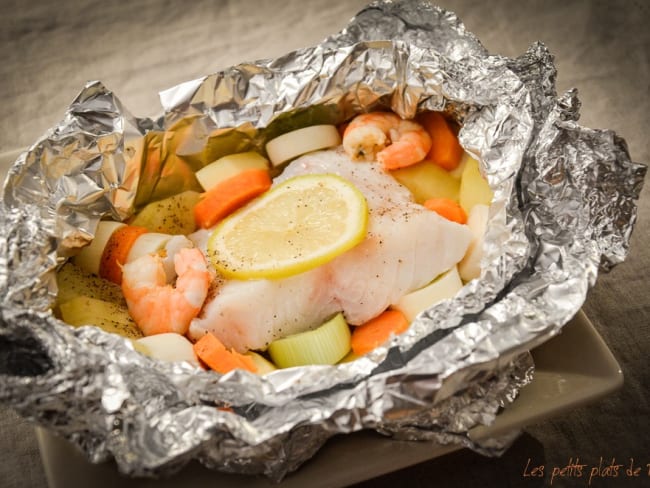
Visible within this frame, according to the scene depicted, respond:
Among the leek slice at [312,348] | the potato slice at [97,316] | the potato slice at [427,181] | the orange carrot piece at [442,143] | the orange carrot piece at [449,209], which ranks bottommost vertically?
the leek slice at [312,348]

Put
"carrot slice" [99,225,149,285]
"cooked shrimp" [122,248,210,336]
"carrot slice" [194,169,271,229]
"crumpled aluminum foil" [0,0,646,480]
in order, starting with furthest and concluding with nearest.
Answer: "carrot slice" [194,169,271,229] < "carrot slice" [99,225,149,285] < "cooked shrimp" [122,248,210,336] < "crumpled aluminum foil" [0,0,646,480]

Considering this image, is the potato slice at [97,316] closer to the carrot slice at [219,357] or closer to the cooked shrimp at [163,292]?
the cooked shrimp at [163,292]

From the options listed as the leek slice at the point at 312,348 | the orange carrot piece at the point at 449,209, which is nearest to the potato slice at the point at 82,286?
the leek slice at the point at 312,348

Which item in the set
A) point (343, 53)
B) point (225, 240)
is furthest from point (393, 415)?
point (343, 53)

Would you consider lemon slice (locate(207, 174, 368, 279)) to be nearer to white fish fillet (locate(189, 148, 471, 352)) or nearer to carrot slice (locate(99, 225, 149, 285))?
white fish fillet (locate(189, 148, 471, 352))

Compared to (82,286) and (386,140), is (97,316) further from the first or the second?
(386,140)

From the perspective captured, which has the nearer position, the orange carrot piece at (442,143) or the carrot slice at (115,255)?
the carrot slice at (115,255)

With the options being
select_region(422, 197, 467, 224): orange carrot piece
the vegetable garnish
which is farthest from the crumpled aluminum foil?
select_region(422, 197, 467, 224): orange carrot piece
